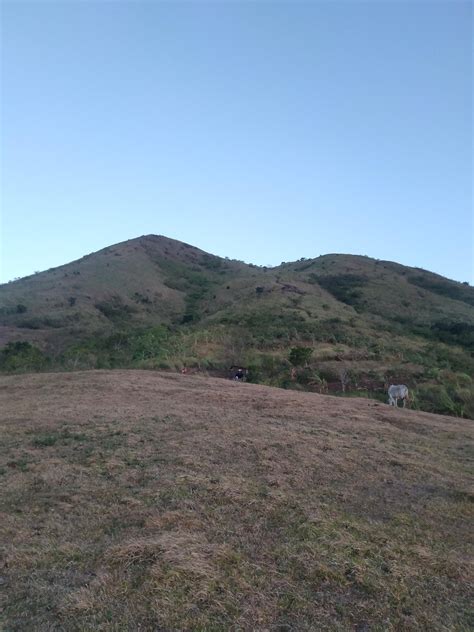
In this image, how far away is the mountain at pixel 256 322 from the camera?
83.1 feet

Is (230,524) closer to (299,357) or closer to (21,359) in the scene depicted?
(299,357)

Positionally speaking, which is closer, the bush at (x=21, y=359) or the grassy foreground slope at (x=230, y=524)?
the grassy foreground slope at (x=230, y=524)

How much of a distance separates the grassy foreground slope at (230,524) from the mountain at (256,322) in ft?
36.2

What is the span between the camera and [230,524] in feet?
21.1

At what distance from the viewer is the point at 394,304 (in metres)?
55.5

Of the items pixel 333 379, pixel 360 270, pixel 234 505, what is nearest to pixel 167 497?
pixel 234 505

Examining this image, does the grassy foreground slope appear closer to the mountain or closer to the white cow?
the white cow

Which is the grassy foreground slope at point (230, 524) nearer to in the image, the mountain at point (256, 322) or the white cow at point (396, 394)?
the white cow at point (396, 394)

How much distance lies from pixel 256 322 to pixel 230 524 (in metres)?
32.9

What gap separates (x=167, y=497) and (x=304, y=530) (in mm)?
2142

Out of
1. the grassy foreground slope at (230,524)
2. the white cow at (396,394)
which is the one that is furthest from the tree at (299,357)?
the grassy foreground slope at (230,524)

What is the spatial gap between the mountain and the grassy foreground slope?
11.0 meters

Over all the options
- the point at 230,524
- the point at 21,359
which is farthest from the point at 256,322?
the point at 230,524

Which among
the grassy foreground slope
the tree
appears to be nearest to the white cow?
the grassy foreground slope
